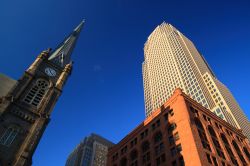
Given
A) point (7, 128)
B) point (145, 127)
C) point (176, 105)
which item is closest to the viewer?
point (7, 128)

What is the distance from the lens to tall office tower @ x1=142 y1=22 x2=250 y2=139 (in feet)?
351

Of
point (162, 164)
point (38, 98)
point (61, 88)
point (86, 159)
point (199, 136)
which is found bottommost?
point (162, 164)

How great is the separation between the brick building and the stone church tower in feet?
78.1

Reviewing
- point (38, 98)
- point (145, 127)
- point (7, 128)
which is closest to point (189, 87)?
point (145, 127)

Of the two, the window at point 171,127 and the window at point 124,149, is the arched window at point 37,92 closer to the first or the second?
the window at point 124,149

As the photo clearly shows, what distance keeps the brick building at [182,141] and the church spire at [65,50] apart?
28.9 meters

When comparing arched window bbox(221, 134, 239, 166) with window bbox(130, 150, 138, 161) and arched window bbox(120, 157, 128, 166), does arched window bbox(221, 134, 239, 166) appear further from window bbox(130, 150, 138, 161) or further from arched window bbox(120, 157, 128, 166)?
arched window bbox(120, 157, 128, 166)

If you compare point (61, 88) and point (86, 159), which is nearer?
point (61, 88)

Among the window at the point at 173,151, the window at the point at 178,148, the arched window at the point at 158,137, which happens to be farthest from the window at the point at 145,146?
the window at the point at 178,148

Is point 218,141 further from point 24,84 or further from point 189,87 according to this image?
point 189,87

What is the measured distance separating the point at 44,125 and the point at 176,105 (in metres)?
29.8

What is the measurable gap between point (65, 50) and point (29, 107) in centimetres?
3426

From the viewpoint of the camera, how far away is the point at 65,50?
265 ft

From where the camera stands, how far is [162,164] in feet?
164
